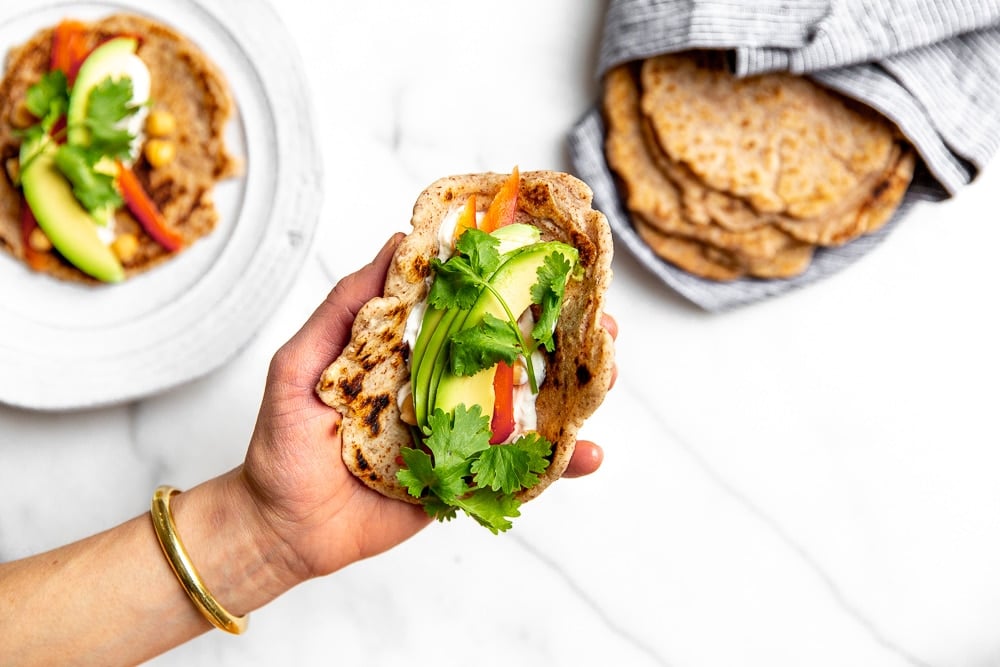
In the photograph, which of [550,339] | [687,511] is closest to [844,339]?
[687,511]

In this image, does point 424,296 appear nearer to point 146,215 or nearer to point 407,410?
point 407,410

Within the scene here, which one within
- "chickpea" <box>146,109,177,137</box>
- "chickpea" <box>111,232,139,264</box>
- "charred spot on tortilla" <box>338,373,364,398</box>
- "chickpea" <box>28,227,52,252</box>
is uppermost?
→ "chickpea" <box>146,109,177,137</box>

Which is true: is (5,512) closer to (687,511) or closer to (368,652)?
(368,652)

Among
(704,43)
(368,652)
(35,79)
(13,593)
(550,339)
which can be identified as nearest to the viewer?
(550,339)

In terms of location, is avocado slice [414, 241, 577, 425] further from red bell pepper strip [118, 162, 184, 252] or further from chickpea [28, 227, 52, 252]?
chickpea [28, 227, 52, 252]

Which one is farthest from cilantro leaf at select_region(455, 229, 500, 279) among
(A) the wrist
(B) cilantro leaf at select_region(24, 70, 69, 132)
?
(B) cilantro leaf at select_region(24, 70, 69, 132)

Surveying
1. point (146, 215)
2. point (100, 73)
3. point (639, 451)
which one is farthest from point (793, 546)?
point (100, 73)
